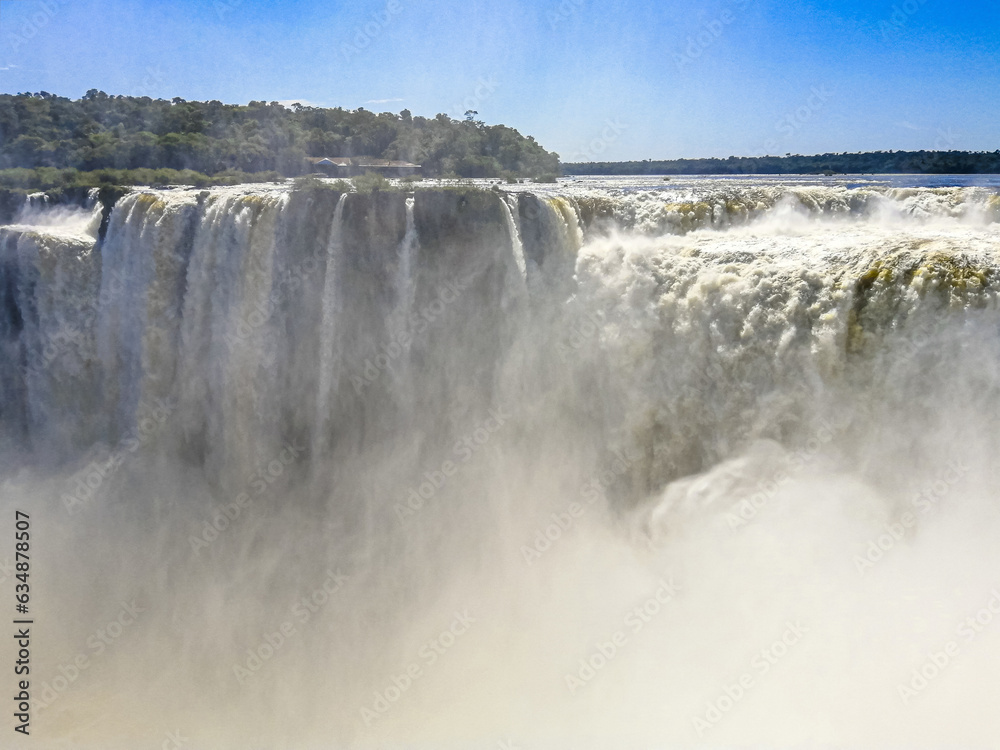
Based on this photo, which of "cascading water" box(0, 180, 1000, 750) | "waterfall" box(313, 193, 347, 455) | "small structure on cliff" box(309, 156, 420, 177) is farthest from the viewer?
"small structure on cliff" box(309, 156, 420, 177)

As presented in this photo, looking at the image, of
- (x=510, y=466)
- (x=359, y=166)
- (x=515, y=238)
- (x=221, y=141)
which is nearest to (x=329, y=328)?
(x=515, y=238)

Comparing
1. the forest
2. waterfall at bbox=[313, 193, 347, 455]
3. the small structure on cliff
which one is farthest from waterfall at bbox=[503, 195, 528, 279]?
the small structure on cliff

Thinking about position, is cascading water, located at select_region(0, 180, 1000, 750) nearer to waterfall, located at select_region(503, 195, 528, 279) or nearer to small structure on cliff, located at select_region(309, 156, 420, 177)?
waterfall, located at select_region(503, 195, 528, 279)

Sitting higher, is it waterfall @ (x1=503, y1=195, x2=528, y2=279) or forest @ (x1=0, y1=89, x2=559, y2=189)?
forest @ (x1=0, y1=89, x2=559, y2=189)

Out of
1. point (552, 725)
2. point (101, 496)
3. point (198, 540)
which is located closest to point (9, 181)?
point (101, 496)

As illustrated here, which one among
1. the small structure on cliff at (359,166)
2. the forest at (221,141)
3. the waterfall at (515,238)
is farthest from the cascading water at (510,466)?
the small structure on cliff at (359,166)

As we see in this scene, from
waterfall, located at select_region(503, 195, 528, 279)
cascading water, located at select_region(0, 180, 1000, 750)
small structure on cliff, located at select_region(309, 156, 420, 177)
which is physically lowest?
cascading water, located at select_region(0, 180, 1000, 750)
